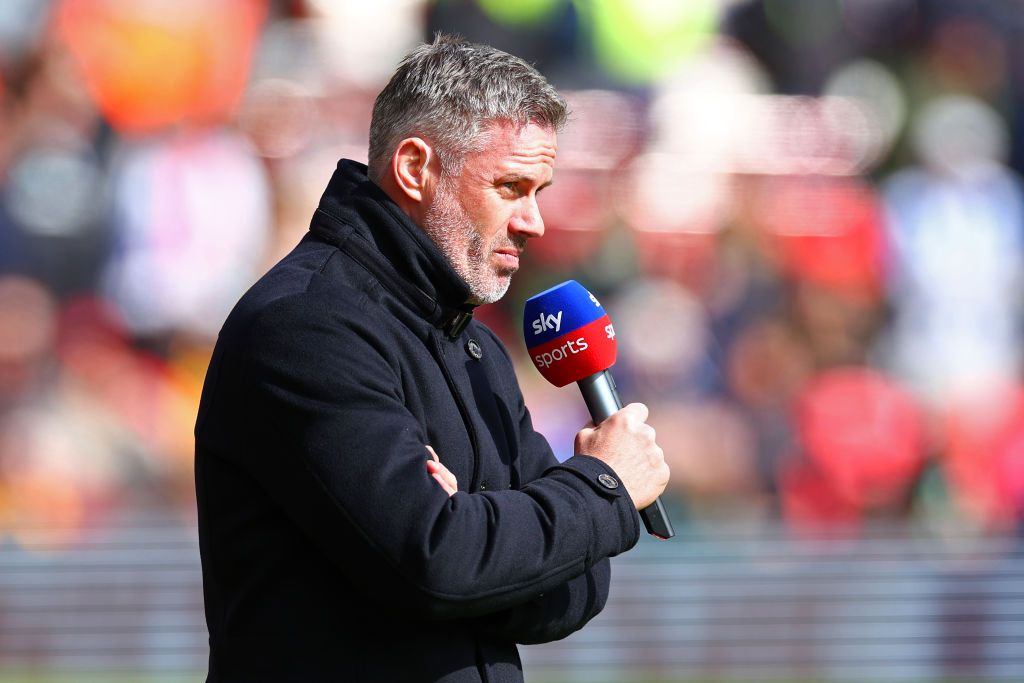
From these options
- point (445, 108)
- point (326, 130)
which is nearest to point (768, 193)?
point (326, 130)

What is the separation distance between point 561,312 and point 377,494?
0.73 meters

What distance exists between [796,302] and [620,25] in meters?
2.03

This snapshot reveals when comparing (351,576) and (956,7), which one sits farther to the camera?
(956,7)

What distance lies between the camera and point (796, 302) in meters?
8.72

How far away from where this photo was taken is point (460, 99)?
2.45 meters

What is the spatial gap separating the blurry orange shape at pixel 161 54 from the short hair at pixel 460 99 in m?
6.52

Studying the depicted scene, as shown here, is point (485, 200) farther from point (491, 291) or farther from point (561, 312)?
point (561, 312)

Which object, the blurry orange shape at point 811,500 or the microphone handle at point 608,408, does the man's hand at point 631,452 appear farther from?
the blurry orange shape at point 811,500

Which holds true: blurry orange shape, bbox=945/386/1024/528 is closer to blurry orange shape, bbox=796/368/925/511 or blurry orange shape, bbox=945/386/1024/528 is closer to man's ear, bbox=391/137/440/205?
blurry orange shape, bbox=796/368/925/511

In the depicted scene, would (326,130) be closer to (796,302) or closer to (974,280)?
(796,302)

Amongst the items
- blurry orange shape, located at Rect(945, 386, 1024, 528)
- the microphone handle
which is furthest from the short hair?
blurry orange shape, located at Rect(945, 386, 1024, 528)

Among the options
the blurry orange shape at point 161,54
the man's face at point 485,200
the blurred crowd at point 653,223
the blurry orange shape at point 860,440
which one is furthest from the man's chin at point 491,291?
the blurry orange shape at point 161,54

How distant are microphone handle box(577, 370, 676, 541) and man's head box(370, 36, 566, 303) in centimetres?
27

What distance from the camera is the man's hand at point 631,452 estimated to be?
2.36 metres
